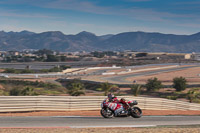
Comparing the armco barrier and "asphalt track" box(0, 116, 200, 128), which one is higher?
the armco barrier

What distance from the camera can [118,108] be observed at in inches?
680

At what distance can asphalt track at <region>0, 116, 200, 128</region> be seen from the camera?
1523 cm

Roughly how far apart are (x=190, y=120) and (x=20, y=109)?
9.86 m

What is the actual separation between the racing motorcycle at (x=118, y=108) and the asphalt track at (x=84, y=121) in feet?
0.89

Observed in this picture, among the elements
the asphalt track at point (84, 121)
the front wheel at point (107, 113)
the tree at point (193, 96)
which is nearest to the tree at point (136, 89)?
the tree at point (193, 96)

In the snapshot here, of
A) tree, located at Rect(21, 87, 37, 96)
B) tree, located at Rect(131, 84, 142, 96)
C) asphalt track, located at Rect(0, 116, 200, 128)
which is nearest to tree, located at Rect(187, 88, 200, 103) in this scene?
tree, located at Rect(131, 84, 142, 96)

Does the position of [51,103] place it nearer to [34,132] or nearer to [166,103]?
[34,132]

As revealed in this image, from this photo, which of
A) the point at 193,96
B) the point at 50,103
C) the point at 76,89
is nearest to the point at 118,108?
the point at 50,103

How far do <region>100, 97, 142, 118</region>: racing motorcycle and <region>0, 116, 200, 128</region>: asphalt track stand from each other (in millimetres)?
270

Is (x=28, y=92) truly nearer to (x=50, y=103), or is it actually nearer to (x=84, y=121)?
(x=50, y=103)

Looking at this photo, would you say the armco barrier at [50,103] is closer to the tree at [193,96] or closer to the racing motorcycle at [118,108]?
the racing motorcycle at [118,108]

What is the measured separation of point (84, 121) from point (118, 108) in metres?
2.04

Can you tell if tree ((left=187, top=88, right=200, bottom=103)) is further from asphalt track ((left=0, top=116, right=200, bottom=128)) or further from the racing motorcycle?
the racing motorcycle

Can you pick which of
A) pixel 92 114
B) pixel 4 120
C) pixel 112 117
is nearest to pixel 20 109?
A: pixel 4 120
